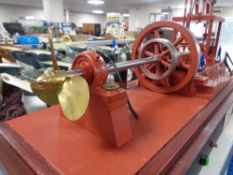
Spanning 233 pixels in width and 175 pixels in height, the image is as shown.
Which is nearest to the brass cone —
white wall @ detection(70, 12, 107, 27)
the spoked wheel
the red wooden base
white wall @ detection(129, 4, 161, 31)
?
the red wooden base

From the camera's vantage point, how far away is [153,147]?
0.55 m

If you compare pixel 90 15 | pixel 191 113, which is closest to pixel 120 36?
pixel 191 113

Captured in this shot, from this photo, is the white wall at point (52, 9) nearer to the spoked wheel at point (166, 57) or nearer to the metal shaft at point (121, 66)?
the spoked wheel at point (166, 57)

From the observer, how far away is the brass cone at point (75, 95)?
1.57ft

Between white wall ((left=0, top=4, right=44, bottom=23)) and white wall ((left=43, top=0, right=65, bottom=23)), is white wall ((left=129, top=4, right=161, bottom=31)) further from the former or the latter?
white wall ((left=0, top=4, right=44, bottom=23))

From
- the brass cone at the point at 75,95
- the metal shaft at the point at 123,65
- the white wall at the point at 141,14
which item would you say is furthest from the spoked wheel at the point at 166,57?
the white wall at the point at 141,14

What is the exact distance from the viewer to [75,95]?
0.48m

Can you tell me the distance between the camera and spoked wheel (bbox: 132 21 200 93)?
859mm

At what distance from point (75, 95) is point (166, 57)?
59 cm

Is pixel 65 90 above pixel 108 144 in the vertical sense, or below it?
above

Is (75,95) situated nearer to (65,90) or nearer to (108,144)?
(65,90)

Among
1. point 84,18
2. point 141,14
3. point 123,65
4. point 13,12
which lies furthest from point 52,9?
point 84,18

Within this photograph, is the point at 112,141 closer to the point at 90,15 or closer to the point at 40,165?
the point at 40,165

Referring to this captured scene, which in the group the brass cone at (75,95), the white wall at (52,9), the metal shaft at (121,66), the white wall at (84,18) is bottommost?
the brass cone at (75,95)
